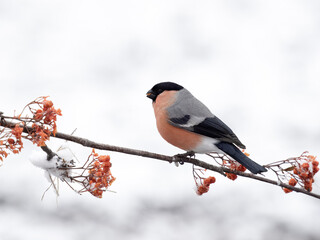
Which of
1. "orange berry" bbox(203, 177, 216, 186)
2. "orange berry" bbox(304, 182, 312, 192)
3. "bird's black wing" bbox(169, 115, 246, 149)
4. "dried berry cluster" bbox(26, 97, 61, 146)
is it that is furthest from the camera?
"bird's black wing" bbox(169, 115, 246, 149)

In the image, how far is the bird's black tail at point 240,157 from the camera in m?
1.90

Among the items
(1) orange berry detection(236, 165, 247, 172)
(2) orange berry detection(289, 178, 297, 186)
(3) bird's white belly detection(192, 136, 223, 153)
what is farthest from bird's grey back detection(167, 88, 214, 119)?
(2) orange berry detection(289, 178, 297, 186)

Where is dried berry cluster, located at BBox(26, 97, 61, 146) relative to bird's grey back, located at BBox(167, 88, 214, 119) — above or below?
below

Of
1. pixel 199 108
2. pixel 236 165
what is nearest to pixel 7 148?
pixel 236 165

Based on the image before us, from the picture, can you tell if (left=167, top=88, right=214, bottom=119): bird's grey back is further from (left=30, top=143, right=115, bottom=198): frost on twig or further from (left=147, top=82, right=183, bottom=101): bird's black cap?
(left=30, top=143, right=115, bottom=198): frost on twig

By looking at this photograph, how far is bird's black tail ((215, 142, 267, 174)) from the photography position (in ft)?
6.24

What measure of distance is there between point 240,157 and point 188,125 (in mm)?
622

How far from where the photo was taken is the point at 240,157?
2.15m

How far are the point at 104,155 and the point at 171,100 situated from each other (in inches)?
53.9

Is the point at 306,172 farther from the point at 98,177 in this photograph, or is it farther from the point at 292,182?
the point at 98,177

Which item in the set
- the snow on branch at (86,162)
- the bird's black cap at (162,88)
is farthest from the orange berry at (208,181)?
the bird's black cap at (162,88)

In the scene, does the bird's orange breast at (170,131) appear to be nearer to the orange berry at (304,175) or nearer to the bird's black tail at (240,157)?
Answer: the bird's black tail at (240,157)

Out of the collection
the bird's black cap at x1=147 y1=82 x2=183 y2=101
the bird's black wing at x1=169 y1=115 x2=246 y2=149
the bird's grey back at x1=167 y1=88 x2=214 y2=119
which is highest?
the bird's black cap at x1=147 y1=82 x2=183 y2=101

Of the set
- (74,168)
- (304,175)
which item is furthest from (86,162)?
(304,175)
